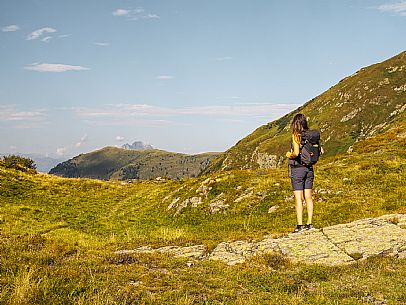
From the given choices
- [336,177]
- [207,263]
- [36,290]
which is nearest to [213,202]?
[336,177]

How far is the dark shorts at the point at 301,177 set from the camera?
1503 cm

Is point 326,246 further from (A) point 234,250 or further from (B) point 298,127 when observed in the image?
(B) point 298,127

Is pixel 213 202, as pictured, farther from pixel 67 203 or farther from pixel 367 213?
pixel 67 203

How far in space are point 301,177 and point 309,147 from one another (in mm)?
1372

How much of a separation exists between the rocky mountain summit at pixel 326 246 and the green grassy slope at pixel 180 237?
700 mm

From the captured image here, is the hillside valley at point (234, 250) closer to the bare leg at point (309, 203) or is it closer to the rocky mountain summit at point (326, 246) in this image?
the rocky mountain summit at point (326, 246)

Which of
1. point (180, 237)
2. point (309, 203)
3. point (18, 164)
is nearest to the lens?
point (309, 203)

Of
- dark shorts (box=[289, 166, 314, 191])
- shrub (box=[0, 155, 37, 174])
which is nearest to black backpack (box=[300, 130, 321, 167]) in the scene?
dark shorts (box=[289, 166, 314, 191])

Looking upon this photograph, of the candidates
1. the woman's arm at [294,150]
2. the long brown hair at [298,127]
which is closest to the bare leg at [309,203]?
the woman's arm at [294,150]

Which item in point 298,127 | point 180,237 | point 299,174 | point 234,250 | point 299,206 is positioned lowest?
point 180,237

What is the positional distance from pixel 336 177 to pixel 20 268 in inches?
896

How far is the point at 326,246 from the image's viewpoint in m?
12.4

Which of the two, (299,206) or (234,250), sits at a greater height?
(299,206)

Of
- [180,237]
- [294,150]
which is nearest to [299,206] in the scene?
[294,150]
